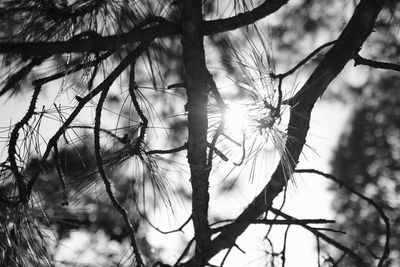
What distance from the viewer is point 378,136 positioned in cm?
556

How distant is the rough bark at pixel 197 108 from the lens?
31.2 inches

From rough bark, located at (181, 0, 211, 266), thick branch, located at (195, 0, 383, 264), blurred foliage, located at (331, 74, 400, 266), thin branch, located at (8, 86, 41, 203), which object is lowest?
thin branch, located at (8, 86, 41, 203)

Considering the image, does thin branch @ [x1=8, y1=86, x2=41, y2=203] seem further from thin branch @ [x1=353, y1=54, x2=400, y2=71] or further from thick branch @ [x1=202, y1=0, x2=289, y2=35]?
thin branch @ [x1=353, y1=54, x2=400, y2=71]

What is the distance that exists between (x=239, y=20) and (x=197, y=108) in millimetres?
204

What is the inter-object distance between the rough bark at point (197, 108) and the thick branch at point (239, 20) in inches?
1.4

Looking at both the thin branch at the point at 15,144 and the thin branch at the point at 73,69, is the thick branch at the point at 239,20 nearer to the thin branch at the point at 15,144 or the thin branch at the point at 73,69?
the thin branch at the point at 73,69

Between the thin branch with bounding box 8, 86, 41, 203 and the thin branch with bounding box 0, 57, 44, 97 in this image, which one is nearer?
the thin branch with bounding box 0, 57, 44, 97

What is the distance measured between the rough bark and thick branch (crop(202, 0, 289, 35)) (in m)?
0.04

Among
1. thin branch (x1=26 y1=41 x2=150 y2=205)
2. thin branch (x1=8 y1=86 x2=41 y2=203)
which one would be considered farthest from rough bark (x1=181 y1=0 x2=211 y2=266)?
thin branch (x1=8 y1=86 x2=41 y2=203)

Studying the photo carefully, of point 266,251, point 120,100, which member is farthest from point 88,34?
point 266,251

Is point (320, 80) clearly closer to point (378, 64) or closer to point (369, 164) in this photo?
point (378, 64)

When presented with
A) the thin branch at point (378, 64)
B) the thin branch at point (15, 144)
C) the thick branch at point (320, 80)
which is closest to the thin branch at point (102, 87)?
the thin branch at point (15, 144)

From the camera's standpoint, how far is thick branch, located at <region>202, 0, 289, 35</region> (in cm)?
83

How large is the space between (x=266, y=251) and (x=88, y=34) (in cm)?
101
